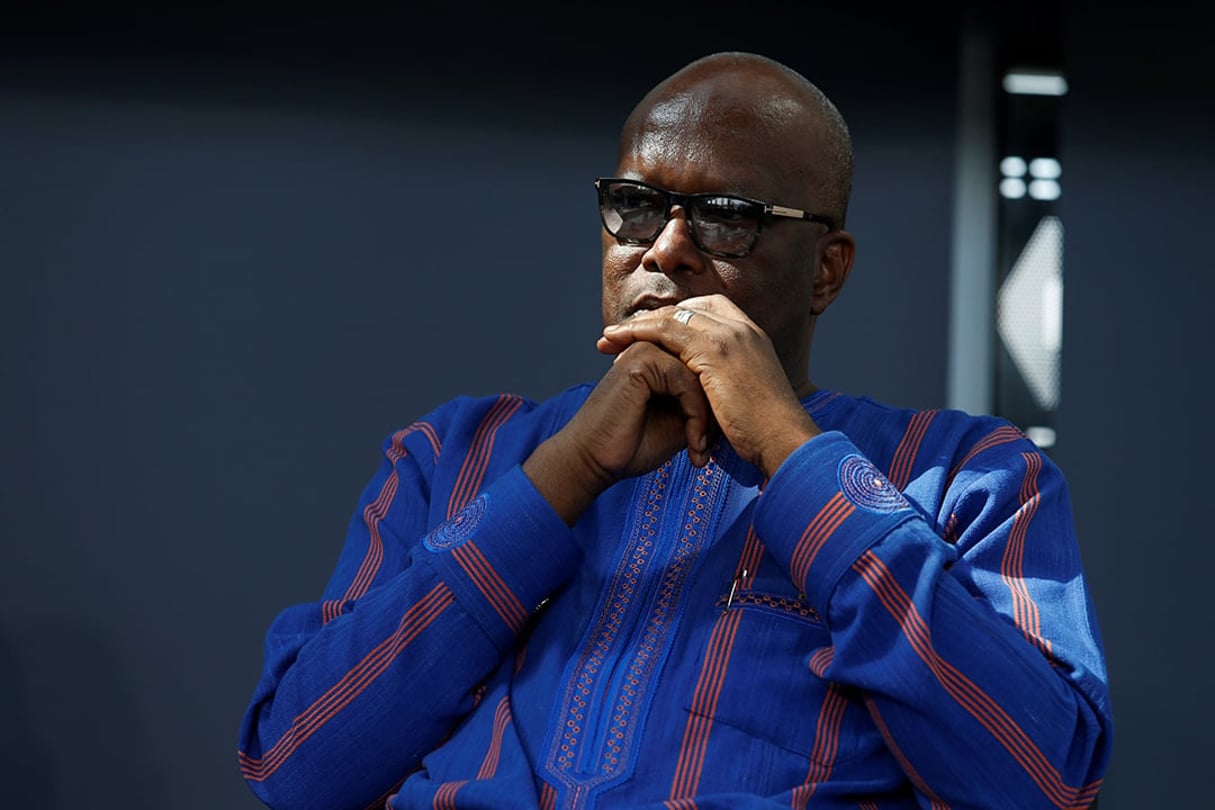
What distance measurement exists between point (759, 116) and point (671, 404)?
0.39m

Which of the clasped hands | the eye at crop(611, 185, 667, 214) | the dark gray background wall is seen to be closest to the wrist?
the clasped hands

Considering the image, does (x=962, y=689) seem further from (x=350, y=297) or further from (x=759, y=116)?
(x=350, y=297)

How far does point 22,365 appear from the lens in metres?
3.10

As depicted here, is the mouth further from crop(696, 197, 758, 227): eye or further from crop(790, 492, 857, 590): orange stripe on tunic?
crop(790, 492, 857, 590): orange stripe on tunic

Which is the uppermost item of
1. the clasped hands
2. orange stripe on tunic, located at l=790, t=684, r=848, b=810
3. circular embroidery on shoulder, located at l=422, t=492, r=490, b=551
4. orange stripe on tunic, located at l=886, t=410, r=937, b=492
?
the clasped hands

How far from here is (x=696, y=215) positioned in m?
1.75

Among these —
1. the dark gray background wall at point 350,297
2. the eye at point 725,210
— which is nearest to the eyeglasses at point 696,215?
the eye at point 725,210

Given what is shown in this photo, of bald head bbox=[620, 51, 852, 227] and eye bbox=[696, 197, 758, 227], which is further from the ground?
bald head bbox=[620, 51, 852, 227]

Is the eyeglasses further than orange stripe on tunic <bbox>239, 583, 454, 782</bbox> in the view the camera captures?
Yes

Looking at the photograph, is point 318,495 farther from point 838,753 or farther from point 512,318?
point 838,753

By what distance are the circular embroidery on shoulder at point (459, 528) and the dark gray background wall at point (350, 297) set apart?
1.54 m

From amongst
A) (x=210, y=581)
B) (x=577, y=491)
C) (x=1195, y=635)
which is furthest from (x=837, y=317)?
(x=577, y=491)

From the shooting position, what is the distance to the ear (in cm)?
191

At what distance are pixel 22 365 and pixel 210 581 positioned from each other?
0.61m
